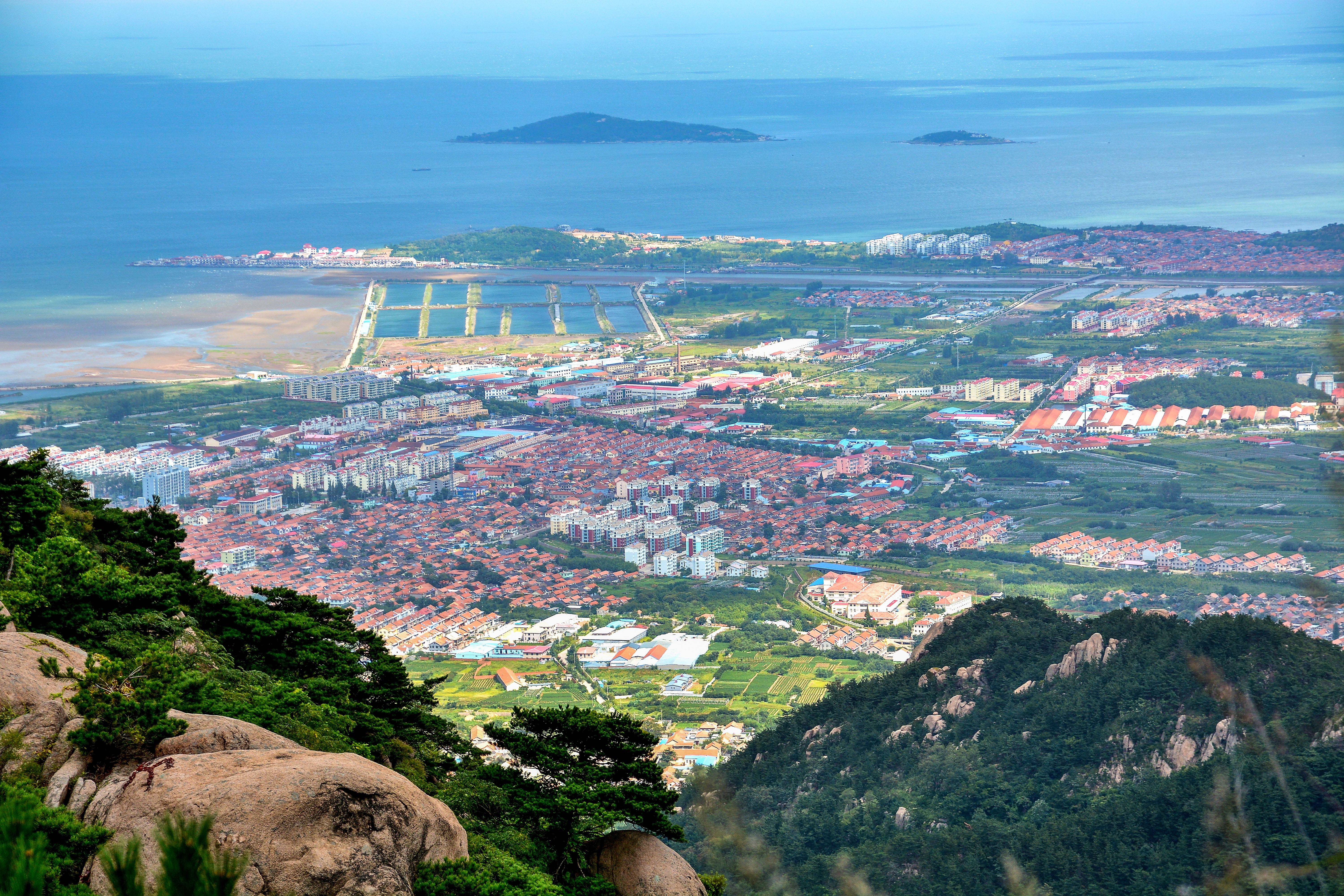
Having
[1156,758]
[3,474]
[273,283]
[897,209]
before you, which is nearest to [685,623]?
[1156,758]

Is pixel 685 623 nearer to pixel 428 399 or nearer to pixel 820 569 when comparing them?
pixel 820 569

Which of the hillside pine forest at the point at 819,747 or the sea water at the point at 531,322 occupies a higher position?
the sea water at the point at 531,322

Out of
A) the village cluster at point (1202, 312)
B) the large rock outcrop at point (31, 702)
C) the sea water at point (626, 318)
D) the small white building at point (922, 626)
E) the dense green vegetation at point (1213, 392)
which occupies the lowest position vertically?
the small white building at point (922, 626)

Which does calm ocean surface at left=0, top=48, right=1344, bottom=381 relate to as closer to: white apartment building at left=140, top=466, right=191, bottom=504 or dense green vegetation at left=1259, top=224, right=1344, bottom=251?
dense green vegetation at left=1259, top=224, right=1344, bottom=251

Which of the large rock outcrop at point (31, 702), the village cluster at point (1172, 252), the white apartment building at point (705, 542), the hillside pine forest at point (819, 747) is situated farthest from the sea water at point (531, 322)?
the large rock outcrop at point (31, 702)

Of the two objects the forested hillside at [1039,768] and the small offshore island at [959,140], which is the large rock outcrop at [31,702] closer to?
the forested hillside at [1039,768]

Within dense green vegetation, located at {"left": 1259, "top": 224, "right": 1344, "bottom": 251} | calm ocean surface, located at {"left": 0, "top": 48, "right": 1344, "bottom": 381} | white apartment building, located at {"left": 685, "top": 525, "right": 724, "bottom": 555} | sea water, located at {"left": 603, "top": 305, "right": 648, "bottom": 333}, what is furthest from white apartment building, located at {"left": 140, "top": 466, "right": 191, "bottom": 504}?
dense green vegetation, located at {"left": 1259, "top": 224, "right": 1344, "bottom": 251}
